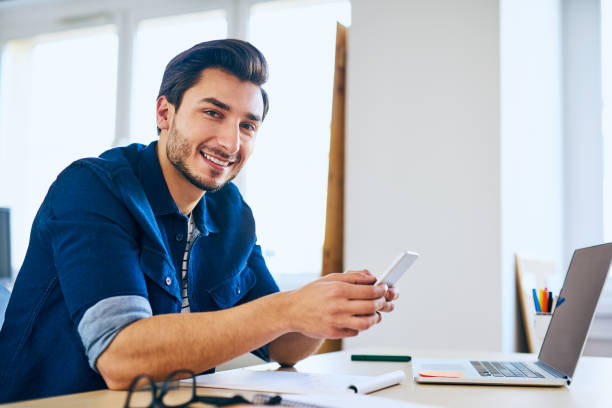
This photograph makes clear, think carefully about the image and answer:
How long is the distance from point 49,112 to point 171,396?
3.55m

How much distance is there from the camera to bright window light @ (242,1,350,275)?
3.25m

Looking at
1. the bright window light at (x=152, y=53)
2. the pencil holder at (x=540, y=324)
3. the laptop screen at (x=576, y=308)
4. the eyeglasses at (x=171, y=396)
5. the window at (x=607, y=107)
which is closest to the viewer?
the eyeglasses at (x=171, y=396)

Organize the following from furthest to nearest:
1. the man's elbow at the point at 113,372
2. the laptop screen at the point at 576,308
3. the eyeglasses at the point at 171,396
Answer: the laptop screen at the point at 576,308 → the man's elbow at the point at 113,372 → the eyeglasses at the point at 171,396

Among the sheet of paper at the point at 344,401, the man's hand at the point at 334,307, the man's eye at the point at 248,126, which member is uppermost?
the man's eye at the point at 248,126

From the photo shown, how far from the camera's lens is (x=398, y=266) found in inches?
36.9

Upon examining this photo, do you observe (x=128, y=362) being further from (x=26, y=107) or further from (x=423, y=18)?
(x=26, y=107)

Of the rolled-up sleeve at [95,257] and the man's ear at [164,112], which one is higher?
the man's ear at [164,112]

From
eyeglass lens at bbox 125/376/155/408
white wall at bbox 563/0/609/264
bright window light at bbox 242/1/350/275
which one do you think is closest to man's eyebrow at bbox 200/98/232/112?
eyeglass lens at bbox 125/376/155/408

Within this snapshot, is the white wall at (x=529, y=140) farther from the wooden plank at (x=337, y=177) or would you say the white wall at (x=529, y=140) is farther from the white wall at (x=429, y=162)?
the wooden plank at (x=337, y=177)

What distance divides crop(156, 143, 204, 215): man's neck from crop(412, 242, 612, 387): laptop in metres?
0.57

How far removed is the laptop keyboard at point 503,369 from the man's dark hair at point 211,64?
0.73 metres

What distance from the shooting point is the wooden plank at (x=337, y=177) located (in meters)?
2.64

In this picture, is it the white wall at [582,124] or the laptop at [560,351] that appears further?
the white wall at [582,124]

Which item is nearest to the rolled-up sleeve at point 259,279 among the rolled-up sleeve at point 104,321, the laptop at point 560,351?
the laptop at point 560,351
